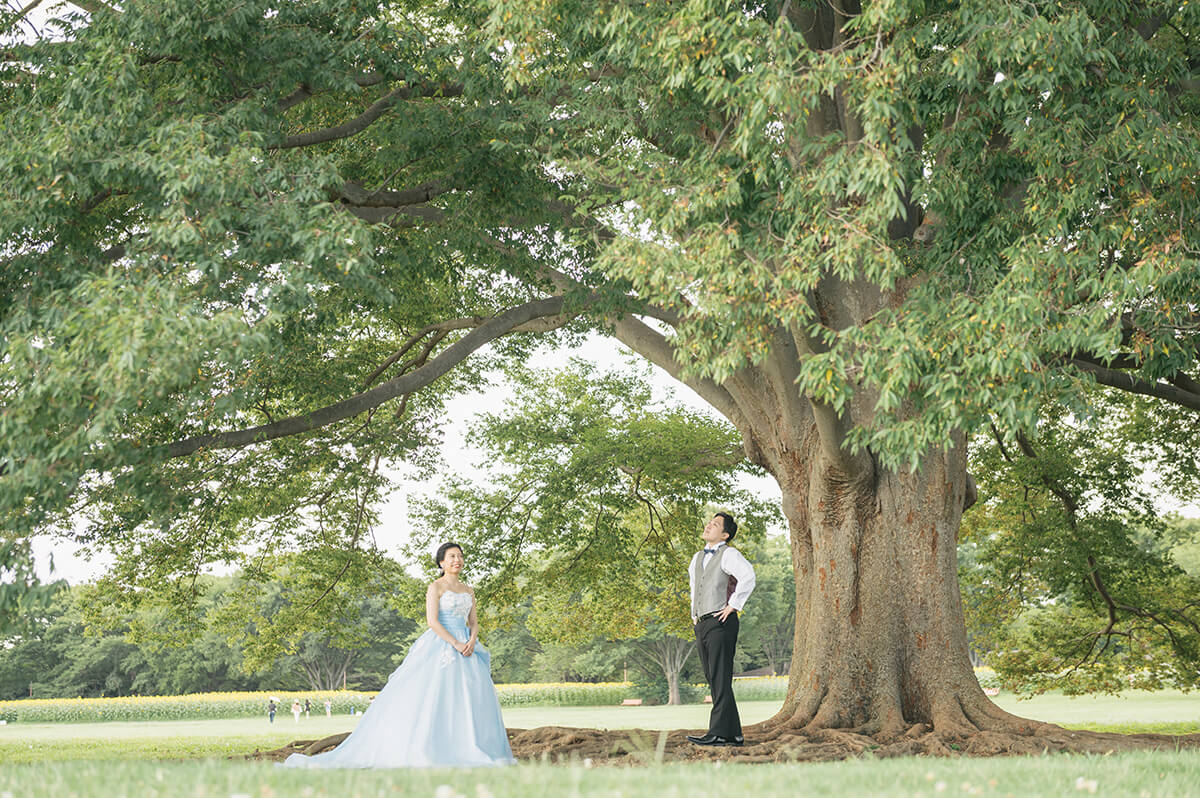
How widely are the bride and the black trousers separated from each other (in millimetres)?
1866

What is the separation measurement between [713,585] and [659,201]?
133 inches

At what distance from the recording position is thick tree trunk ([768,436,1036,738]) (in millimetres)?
10773

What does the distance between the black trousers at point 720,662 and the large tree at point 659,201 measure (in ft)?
5.98

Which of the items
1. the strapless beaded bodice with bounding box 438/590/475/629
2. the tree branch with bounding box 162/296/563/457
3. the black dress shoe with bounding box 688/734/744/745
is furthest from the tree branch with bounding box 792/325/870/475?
the strapless beaded bodice with bounding box 438/590/475/629

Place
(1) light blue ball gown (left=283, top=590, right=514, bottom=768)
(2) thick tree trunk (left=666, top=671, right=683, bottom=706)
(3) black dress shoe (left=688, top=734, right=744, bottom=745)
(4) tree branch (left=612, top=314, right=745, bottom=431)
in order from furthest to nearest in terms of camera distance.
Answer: (2) thick tree trunk (left=666, top=671, right=683, bottom=706)
(4) tree branch (left=612, top=314, right=745, bottom=431)
(3) black dress shoe (left=688, top=734, right=744, bottom=745)
(1) light blue ball gown (left=283, top=590, right=514, bottom=768)

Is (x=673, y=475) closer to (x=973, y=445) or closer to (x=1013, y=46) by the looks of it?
(x=973, y=445)

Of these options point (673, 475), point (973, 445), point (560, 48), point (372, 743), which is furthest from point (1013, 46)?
point (973, 445)

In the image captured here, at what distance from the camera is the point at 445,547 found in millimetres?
9016

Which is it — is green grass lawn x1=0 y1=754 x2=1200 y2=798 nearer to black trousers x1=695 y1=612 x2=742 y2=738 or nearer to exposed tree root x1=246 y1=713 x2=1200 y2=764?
black trousers x1=695 y1=612 x2=742 y2=738

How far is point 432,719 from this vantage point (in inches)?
323

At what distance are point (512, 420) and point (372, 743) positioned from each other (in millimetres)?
10810

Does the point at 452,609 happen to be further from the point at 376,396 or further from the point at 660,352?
the point at 660,352

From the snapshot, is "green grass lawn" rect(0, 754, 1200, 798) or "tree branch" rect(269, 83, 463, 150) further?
"tree branch" rect(269, 83, 463, 150)

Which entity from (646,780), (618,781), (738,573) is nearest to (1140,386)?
(738,573)
